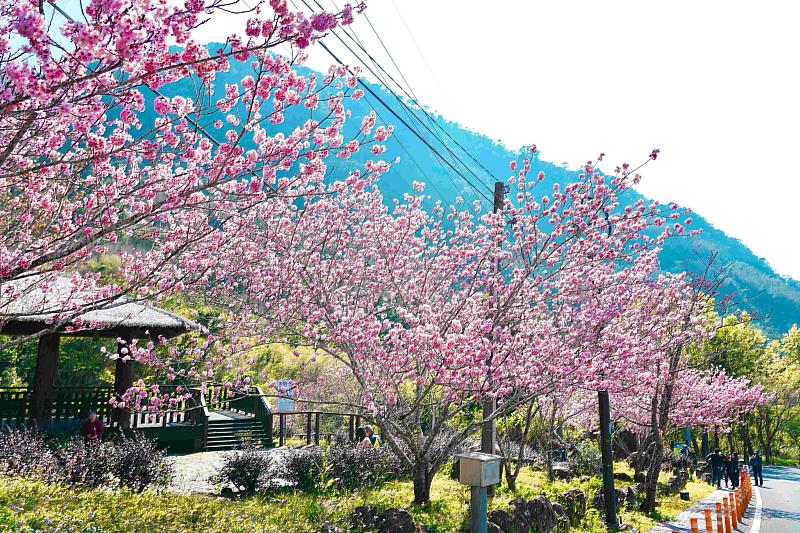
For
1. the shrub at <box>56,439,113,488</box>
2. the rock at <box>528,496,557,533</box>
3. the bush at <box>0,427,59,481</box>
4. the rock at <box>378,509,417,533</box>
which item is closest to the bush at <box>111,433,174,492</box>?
the shrub at <box>56,439,113,488</box>

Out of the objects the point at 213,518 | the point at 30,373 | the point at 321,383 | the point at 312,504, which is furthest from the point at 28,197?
the point at 30,373

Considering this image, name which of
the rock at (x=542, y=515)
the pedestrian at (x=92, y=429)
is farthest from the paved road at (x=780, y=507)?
the pedestrian at (x=92, y=429)

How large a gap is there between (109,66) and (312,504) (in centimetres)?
750

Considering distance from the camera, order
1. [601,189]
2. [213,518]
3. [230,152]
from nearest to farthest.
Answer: [230,152] → [213,518] → [601,189]

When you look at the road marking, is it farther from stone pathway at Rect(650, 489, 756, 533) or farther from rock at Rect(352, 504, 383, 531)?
rock at Rect(352, 504, 383, 531)

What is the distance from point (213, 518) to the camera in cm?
755

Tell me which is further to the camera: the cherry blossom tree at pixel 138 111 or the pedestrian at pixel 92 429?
the pedestrian at pixel 92 429

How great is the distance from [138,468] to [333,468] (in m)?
3.65

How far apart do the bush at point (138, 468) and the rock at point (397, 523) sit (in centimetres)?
439

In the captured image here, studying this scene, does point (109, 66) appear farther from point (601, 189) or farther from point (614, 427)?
point (614, 427)

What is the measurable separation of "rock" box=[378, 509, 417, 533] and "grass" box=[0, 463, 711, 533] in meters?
0.55

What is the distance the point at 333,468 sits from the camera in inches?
432

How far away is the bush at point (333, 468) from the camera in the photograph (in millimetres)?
10727

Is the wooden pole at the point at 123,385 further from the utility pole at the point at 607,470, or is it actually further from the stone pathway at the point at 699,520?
the stone pathway at the point at 699,520
